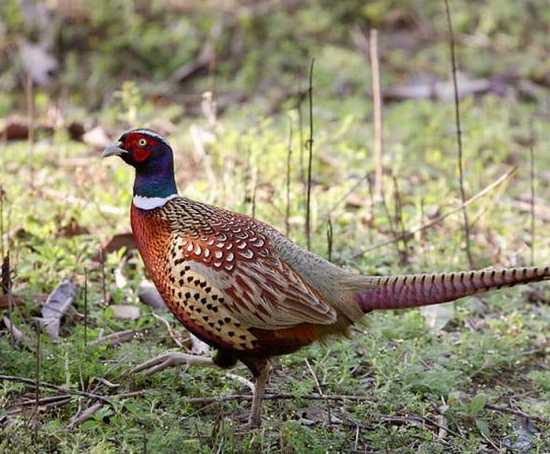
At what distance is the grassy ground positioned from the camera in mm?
3783

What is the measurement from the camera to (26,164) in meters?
6.44

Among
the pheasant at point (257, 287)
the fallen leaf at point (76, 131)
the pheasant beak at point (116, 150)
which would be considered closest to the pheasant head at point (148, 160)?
the pheasant beak at point (116, 150)

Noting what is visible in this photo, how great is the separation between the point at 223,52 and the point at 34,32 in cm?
161

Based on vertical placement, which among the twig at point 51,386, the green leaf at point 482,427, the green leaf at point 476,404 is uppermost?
the twig at point 51,386

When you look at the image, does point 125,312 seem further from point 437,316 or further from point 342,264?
point 437,316

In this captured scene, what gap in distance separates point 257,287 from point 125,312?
45.7 inches

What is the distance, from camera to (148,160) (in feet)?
13.5

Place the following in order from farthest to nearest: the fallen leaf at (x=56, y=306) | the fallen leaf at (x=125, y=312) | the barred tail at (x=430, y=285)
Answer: the fallen leaf at (x=125, y=312) → the fallen leaf at (x=56, y=306) → the barred tail at (x=430, y=285)

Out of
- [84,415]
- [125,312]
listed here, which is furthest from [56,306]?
[84,415]

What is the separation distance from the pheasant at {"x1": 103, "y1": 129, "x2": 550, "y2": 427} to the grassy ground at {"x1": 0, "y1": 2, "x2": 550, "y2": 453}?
251mm

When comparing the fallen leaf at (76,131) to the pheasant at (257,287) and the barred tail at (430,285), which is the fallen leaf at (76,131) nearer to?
the pheasant at (257,287)

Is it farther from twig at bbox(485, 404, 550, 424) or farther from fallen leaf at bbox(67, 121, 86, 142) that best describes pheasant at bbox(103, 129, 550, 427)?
fallen leaf at bbox(67, 121, 86, 142)

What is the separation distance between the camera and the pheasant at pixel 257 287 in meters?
3.67

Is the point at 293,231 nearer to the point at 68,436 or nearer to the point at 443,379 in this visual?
the point at 443,379
